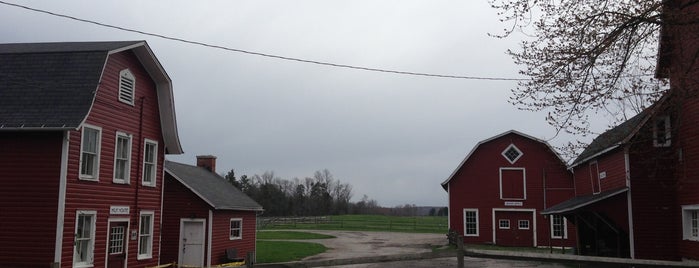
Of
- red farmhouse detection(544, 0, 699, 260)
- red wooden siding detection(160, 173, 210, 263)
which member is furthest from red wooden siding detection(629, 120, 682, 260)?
red wooden siding detection(160, 173, 210, 263)

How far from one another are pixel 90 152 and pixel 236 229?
11.7 metres

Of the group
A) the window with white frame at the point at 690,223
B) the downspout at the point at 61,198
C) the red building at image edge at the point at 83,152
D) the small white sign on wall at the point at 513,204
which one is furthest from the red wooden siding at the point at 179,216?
the small white sign on wall at the point at 513,204

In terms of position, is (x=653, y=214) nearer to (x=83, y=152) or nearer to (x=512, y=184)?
(x=512, y=184)

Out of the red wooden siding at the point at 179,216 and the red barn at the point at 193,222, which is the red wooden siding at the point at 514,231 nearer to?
the red barn at the point at 193,222

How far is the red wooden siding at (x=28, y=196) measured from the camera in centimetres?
1762

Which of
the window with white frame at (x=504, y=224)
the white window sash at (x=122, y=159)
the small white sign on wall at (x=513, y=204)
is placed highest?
the white window sash at (x=122, y=159)

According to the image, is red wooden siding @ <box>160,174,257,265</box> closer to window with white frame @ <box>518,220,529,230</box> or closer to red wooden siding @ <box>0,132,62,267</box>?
red wooden siding @ <box>0,132,62,267</box>

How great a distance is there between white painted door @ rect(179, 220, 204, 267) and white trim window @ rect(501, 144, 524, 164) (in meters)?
21.5

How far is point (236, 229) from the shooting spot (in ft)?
98.2

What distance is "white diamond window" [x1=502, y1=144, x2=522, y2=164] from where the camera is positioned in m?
40.7

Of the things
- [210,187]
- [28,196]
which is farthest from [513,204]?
[28,196]

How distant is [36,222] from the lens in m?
17.7

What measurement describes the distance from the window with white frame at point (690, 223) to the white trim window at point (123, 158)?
18647mm

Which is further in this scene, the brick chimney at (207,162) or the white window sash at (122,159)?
the brick chimney at (207,162)
